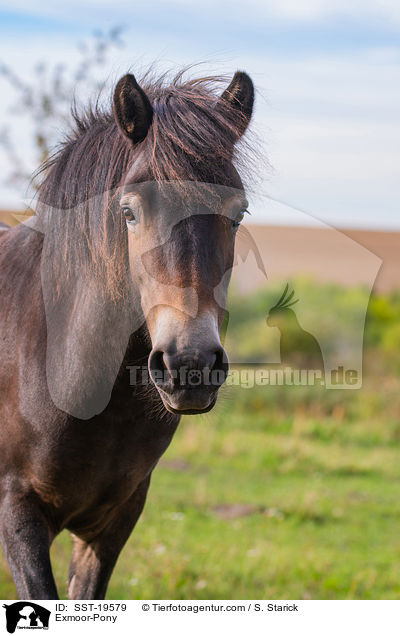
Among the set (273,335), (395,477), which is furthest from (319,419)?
(273,335)

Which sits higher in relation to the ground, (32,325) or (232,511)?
(32,325)

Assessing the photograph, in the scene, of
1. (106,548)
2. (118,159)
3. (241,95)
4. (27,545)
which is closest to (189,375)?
(118,159)

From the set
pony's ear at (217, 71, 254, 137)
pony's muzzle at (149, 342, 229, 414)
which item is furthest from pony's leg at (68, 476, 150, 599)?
pony's ear at (217, 71, 254, 137)

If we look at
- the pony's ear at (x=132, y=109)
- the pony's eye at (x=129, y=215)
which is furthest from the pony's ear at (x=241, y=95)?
the pony's eye at (x=129, y=215)

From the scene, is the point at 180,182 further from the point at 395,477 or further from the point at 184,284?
the point at 395,477

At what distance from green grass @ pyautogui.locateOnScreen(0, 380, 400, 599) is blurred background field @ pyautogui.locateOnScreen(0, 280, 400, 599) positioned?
16mm

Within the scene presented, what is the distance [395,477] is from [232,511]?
2.93m

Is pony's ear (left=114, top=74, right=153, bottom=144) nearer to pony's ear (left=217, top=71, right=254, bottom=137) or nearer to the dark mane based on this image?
the dark mane

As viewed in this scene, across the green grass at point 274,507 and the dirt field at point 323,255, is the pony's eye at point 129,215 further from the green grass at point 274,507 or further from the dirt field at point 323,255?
the dirt field at point 323,255

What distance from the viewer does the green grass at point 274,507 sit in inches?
203

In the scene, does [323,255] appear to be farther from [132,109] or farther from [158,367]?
[158,367]

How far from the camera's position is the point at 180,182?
2.49 m
